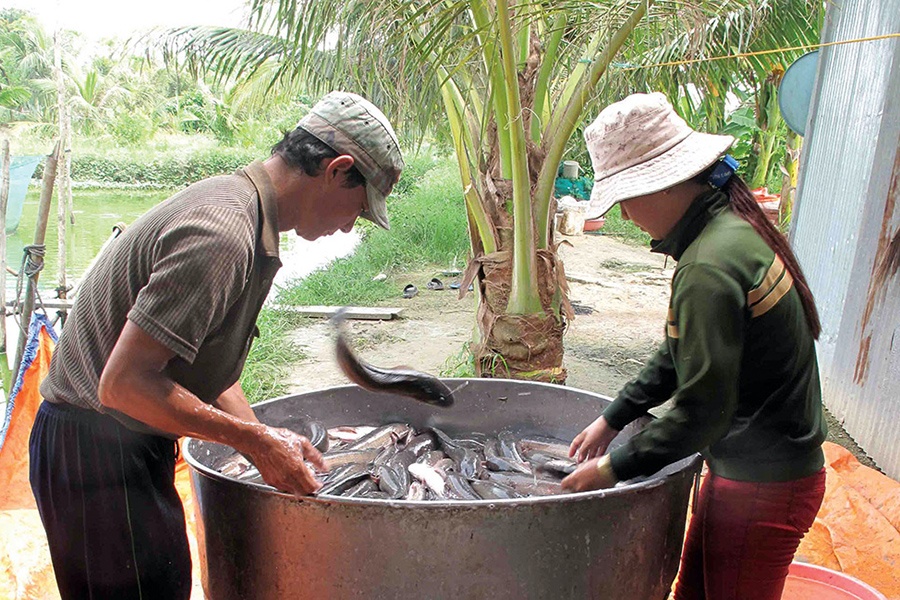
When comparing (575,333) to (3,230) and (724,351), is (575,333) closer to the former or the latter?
(3,230)

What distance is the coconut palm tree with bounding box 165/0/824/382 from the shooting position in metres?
4.09

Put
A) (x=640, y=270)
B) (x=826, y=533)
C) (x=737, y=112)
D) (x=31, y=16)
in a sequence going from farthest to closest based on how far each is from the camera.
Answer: (x=31, y=16), (x=737, y=112), (x=640, y=270), (x=826, y=533)

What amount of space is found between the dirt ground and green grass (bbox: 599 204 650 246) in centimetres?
315

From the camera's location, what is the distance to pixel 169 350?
171 cm

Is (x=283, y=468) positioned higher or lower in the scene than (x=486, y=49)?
lower

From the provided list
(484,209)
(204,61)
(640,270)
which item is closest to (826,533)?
(484,209)

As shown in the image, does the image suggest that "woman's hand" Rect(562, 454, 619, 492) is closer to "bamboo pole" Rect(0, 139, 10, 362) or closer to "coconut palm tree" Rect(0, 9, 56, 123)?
"bamboo pole" Rect(0, 139, 10, 362)

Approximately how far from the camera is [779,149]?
15.9 m

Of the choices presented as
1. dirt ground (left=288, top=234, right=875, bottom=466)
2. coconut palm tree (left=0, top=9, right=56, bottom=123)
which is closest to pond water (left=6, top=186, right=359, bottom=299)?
dirt ground (left=288, top=234, right=875, bottom=466)

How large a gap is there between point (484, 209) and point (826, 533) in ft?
8.75

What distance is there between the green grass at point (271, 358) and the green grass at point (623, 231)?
8.85 m

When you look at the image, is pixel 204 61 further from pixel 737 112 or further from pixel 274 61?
pixel 737 112

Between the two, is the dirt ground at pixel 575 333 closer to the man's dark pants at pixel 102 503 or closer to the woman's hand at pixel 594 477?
the woman's hand at pixel 594 477

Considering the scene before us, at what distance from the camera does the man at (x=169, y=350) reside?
1.71 m
